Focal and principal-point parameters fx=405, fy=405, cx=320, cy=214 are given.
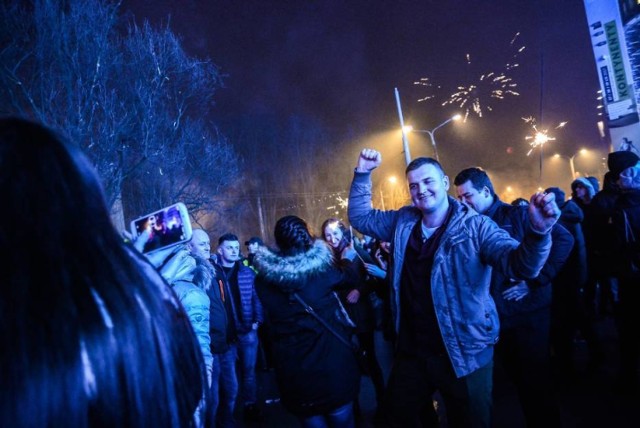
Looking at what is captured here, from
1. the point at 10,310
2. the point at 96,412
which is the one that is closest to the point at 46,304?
the point at 10,310

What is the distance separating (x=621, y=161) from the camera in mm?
4109

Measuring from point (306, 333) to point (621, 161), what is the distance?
3.61 metres

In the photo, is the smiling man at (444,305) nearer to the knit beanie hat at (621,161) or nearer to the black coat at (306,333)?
the black coat at (306,333)

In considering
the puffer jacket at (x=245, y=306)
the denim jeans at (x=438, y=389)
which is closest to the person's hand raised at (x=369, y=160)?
the denim jeans at (x=438, y=389)

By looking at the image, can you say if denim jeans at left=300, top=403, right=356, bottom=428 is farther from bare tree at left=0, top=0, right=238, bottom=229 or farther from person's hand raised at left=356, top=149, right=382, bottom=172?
bare tree at left=0, top=0, right=238, bottom=229

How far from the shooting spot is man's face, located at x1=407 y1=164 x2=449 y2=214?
120 inches

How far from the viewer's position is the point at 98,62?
1542 centimetres

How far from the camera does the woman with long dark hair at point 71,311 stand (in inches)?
32.3

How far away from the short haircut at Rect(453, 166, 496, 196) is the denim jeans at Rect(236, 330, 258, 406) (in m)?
3.43

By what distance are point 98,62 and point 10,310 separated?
1759 cm

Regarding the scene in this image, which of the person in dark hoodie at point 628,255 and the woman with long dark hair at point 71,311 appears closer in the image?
the woman with long dark hair at point 71,311

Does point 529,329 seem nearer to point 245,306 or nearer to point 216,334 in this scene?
A: point 216,334

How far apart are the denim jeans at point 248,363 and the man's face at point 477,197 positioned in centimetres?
339

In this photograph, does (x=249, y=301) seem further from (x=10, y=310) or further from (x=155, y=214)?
(x=10, y=310)
